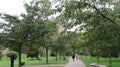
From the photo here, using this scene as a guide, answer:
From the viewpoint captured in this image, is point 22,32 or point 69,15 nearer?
point 69,15

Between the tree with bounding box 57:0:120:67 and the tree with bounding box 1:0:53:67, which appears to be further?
the tree with bounding box 1:0:53:67

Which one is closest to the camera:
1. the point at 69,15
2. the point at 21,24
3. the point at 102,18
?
the point at 69,15

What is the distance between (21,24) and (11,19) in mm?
1229

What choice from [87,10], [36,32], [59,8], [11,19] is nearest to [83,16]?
[87,10]

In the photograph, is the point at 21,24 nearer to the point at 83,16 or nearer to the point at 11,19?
the point at 11,19

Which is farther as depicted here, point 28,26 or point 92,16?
point 28,26

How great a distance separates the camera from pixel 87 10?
8.13 metres

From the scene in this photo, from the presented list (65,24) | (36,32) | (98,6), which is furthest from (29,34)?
(98,6)

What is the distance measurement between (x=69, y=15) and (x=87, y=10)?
709 mm

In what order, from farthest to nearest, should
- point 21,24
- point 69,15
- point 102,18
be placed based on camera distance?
1. point 21,24
2. point 102,18
3. point 69,15

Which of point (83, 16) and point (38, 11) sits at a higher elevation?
point (38, 11)

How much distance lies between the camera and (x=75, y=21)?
26.9 feet

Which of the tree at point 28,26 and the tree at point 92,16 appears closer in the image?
the tree at point 92,16

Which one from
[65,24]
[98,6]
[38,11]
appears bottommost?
[65,24]
